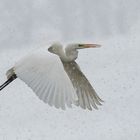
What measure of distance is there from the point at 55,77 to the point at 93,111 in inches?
137

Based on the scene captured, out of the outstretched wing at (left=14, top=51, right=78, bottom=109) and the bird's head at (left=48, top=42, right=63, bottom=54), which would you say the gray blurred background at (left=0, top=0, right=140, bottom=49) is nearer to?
the bird's head at (left=48, top=42, right=63, bottom=54)

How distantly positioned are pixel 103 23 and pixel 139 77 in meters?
2.76

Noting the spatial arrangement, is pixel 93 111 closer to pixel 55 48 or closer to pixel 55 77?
pixel 55 48

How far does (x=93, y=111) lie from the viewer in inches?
460

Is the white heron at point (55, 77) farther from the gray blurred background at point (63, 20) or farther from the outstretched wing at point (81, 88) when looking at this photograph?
the gray blurred background at point (63, 20)

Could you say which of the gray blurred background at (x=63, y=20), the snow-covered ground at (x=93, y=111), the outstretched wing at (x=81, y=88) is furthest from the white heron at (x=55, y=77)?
the gray blurred background at (x=63, y=20)

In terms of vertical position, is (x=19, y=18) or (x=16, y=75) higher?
(x=16, y=75)

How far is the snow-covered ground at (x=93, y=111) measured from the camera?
11.0 meters

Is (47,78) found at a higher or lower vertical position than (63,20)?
higher

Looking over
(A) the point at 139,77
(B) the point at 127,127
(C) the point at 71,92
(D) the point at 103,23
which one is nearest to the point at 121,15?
(D) the point at 103,23

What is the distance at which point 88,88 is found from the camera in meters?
9.54

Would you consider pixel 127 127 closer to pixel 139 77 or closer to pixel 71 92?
pixel 139 77

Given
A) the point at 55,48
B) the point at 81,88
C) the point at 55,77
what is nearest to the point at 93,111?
the point at 81,88

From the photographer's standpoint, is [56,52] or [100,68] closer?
[56,52]
